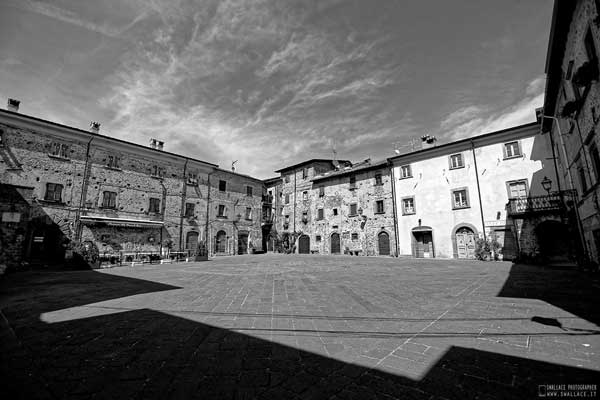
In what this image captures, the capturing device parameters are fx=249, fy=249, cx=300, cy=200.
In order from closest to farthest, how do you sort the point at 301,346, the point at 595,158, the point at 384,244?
the point at 301,346
the point at 595,158
the point at 384,244

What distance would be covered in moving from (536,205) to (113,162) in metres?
28.1

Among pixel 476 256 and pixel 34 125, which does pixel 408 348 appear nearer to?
pixel 476 256

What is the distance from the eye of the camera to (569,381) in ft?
6.95

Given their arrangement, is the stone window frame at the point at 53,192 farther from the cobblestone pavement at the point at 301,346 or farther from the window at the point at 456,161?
the window at the point at 456,161

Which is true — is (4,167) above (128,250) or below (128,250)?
above

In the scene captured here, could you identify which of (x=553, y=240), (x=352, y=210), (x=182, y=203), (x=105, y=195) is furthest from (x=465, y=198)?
(x=105, y=195)

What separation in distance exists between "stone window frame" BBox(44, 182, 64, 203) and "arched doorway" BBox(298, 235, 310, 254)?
66.2ft

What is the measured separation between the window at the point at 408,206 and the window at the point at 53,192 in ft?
80.2

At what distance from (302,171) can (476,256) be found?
744 inches

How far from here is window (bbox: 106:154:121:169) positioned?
18.1 meters

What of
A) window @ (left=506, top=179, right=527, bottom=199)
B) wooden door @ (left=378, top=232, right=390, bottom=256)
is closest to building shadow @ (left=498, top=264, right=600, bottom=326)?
window @ (left=506, top=179, right=527, bottom=199)

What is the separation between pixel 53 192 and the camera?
1548 cm

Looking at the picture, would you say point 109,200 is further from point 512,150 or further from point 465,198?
point 512,150

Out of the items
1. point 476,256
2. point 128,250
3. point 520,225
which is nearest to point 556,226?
point 520,225
